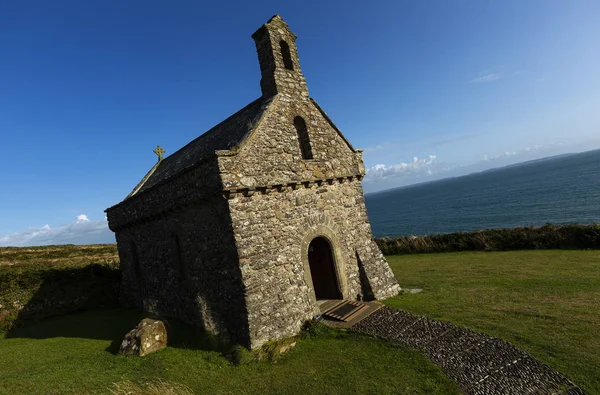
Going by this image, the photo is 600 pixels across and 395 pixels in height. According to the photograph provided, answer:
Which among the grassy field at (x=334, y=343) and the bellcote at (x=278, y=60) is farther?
the bellcote at (x=278, y=60)

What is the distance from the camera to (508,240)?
22359 millimetres

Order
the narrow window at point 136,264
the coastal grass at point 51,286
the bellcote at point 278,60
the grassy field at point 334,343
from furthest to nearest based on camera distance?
1. the narrow window at point 136,264
2. the coastal grass at point 51,286
3. the bellcote at point 278,60
4. the grassy field at point 334,343

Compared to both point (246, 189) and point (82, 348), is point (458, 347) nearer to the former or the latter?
point (246, 189)

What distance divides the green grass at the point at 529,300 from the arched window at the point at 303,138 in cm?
666

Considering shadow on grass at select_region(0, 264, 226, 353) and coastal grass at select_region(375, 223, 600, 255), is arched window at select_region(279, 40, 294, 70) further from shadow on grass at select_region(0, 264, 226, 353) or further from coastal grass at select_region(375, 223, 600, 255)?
coastal grass at select_region(375, 223, 600, 255)

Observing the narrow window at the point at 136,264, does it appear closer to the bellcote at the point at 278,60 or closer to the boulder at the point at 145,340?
the boulder at the point at 145,340

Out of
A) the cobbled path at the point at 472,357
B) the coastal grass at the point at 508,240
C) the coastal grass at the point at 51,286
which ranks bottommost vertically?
the coastal grass at the point at 508,240

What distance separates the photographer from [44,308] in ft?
54.9

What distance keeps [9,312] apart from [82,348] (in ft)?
25.5

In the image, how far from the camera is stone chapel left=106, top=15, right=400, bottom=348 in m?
9.93

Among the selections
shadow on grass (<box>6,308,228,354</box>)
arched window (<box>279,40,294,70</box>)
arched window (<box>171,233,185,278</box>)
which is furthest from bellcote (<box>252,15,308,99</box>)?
shadow on grass (<box>6,308,228,354</box>)

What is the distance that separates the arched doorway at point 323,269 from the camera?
12.6 metres

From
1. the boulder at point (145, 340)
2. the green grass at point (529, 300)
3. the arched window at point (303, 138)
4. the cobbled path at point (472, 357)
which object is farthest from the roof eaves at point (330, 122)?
the boulder at point (145, 340)

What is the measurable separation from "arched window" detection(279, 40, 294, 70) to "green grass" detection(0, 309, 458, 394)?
400 inches
